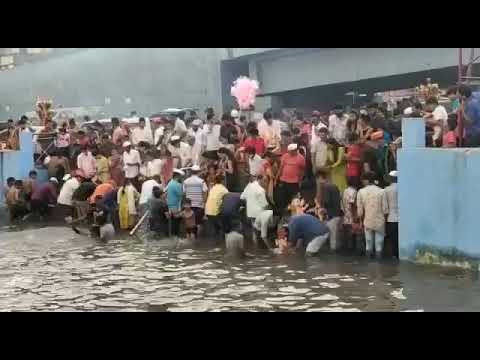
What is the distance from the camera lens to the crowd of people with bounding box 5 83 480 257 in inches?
479

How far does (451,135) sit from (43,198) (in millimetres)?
10819

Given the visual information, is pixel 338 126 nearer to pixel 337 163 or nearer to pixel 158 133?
pixel 337 163

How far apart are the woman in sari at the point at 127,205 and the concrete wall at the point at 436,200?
255 inches

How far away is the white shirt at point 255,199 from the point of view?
13211mm

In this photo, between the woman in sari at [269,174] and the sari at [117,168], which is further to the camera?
the sari at [117,168]

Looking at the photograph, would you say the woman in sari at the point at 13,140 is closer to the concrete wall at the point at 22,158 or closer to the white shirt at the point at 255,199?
the concrete wall at the point at 22,158

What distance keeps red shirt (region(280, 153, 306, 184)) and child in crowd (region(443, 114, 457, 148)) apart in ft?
9.28

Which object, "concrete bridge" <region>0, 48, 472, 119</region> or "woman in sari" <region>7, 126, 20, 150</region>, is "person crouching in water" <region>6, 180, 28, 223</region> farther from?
"concrete bridge" <region>0, 48, 472, 119</region>

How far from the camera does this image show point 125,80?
36938 millimetres

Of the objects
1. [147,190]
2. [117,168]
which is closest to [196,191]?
[147,190]

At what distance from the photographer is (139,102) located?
37156mm

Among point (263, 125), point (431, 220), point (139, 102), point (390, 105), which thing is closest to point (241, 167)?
point (263, 125)

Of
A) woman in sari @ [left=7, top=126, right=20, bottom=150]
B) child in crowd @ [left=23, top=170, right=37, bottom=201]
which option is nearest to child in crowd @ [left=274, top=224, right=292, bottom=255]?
child in crowd @ [left=23, top=170, right=37, bottom=201]

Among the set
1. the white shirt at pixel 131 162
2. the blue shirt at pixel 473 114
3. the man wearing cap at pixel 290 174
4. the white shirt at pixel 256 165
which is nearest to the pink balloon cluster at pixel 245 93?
the white shirt at pixel 131 162
